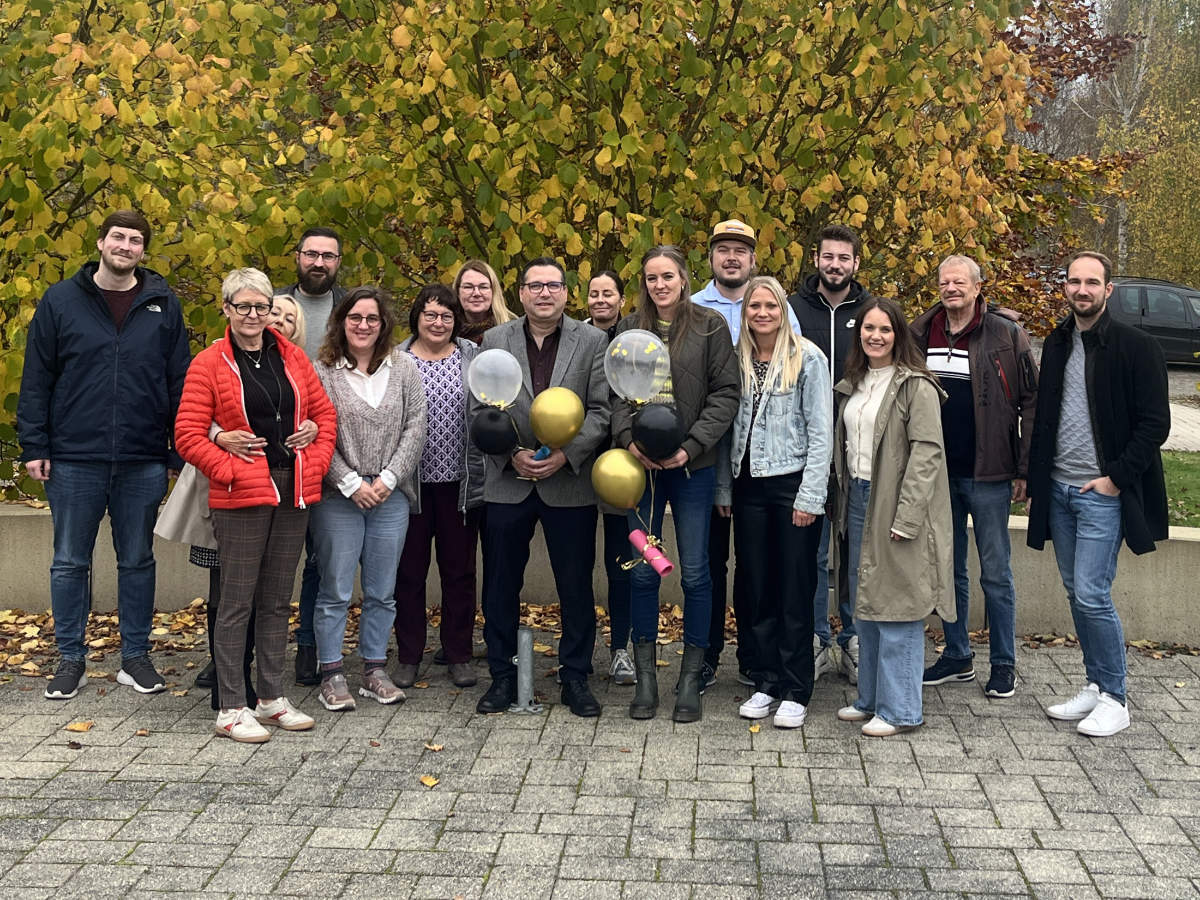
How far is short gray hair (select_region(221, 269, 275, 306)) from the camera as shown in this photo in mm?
5359

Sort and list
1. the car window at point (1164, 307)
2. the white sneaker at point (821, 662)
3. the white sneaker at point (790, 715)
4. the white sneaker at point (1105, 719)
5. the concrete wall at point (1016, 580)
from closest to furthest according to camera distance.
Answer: the white sneaker at point (1105, 719), the white sneaker at point (790, 715), the white sneaker at point (821, 662), the concrete wall at point (1016, 580), the car window at point (1164, 307)

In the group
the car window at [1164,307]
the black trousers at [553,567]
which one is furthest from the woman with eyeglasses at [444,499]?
the car window at [1164,307]

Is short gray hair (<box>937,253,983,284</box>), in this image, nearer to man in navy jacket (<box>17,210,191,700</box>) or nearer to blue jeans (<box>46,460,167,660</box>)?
man in navy jacket (<box>17,210,191,700</box>)

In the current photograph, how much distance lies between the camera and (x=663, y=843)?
4.34 meters

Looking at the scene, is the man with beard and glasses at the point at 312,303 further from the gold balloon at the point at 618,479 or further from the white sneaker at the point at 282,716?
the gold balloon at the point at 618,479

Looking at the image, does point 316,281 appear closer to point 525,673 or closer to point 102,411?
point 102,411

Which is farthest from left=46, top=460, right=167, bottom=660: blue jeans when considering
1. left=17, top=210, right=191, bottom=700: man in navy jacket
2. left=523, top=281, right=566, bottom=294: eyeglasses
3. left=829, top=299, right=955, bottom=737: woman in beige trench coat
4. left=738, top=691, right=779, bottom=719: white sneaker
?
left=829, top=299, right=955, bottom=737: woman in beige trench coat

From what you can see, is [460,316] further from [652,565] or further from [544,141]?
[652,565]

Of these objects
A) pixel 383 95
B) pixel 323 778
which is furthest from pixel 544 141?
pixel 323 778

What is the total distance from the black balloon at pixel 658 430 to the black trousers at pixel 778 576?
0.52m

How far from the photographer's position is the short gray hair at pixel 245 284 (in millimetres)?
5359

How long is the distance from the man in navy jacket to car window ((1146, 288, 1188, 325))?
68.6ft

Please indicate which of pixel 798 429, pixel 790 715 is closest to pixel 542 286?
pixel 798 429

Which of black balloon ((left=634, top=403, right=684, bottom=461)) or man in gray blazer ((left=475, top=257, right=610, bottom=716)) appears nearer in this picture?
black balloon ((left=634, top=403, right=684, bottom=461))
